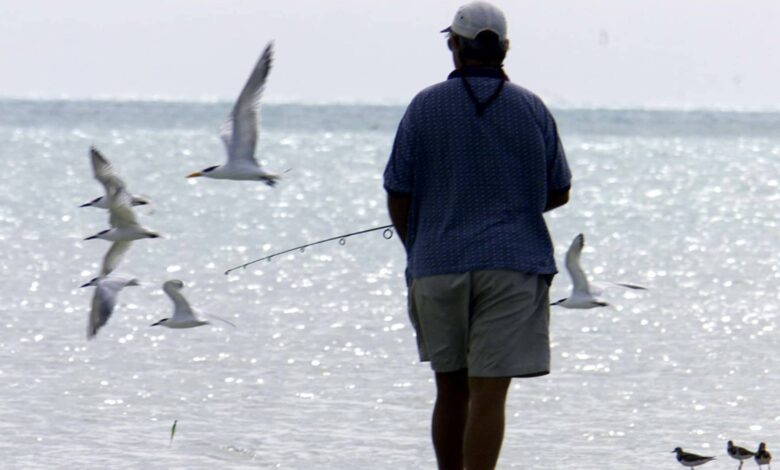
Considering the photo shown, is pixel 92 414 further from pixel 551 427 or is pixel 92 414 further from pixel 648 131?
pixel 648 131

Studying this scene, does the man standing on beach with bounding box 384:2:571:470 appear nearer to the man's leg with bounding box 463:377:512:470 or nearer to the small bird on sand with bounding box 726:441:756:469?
the man's leg with bounding box 463:377:512:470

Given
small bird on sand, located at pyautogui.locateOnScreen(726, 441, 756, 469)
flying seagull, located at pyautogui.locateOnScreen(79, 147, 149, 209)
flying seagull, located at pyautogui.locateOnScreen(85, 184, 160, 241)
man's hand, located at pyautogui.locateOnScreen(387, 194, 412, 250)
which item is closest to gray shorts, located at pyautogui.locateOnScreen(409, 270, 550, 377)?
man's hand, located at pyautogui.locateOnScreen(387, 194, 412, 250)

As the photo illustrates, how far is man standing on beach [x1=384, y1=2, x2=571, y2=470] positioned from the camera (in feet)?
19.6

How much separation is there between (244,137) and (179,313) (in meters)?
1.48

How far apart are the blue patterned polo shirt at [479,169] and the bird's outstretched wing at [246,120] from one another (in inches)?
88.0

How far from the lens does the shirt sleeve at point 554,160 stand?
605 centimetres

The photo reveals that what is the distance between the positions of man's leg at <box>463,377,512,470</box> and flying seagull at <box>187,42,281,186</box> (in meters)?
2.76

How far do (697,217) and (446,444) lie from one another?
97.0 feet

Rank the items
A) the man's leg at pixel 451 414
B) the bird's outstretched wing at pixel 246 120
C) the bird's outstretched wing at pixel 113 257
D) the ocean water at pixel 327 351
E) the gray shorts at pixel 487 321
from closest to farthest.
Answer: the gray shorts at pixel 487 321, the man's leg at pixel 451 414, the bird's outstretched wing at pixel 246 120, the ocean water at pixel 327 351, the bird's outstretched wing at pixel 113 257

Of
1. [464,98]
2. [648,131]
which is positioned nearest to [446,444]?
[464,98]

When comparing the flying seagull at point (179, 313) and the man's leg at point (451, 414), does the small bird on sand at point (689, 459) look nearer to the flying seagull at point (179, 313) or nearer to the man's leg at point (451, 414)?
the flying seagull at point (179, 313)

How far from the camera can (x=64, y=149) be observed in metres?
67.1

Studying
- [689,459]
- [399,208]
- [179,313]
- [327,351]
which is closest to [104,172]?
[179,313]

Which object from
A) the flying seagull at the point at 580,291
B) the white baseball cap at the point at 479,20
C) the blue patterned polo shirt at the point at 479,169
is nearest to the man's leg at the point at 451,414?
the blue patterned polo shirt at the point at 479,169
